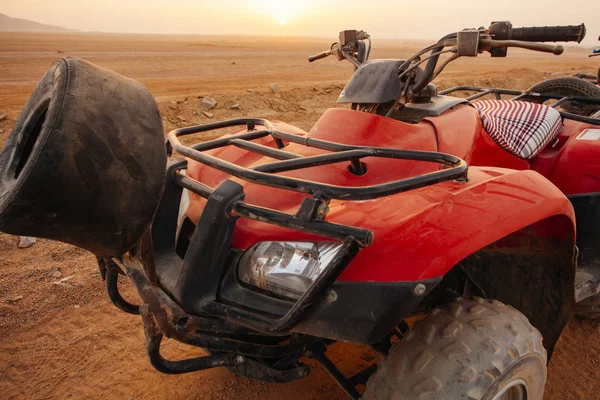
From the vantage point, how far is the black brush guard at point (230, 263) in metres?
1.49

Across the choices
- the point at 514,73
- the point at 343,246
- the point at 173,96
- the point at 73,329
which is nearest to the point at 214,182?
the point at 343,246

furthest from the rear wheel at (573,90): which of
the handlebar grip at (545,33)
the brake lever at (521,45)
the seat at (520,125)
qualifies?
the brake lever at (521,45)

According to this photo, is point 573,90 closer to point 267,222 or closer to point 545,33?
point 545,33

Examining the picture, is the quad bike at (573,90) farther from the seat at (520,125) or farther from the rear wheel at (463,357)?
the rear wheel at (463,357)

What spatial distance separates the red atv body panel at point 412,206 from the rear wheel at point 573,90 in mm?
2370

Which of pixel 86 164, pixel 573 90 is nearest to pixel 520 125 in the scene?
pixel 573 90

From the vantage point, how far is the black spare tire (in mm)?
1440

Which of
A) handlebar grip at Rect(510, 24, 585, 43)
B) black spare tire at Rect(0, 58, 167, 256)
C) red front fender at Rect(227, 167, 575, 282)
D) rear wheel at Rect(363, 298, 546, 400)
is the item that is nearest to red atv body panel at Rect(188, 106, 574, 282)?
red front fender at Rect(227, 167, 575, 282)

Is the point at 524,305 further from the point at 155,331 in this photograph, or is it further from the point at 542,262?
the point at 155,331

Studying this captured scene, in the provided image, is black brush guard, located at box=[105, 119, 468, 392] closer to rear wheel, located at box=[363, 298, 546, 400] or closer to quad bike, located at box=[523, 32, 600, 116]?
rear wheel, located at box=[363, 298, 546, 400]

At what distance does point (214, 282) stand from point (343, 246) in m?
0.53

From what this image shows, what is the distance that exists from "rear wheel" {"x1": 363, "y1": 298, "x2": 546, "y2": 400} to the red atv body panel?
30cm

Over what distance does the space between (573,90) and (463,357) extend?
366cm

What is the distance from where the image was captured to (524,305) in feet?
8.05
